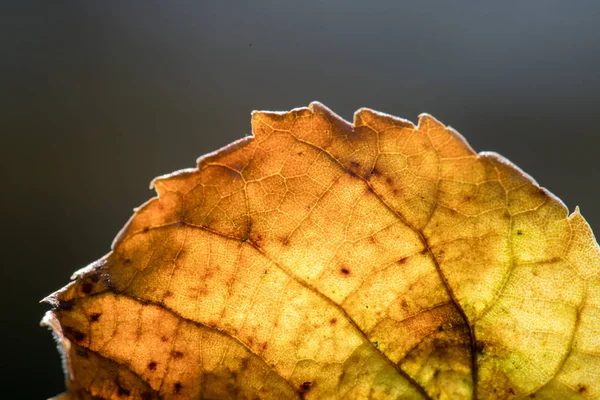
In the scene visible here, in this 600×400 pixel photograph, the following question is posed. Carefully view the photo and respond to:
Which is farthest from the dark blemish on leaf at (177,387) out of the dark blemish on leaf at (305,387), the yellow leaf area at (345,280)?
the dark blemish on leaf at (305,387)

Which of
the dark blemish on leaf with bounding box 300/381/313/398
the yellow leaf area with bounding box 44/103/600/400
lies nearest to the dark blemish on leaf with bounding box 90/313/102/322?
the yellow leaf area with bounding box 44/103/600/400

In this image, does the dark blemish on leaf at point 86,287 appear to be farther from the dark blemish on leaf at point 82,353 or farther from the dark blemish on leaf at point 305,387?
the dark blemish on leaf at point 305,387

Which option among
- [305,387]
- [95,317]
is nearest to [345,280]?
[305,387]

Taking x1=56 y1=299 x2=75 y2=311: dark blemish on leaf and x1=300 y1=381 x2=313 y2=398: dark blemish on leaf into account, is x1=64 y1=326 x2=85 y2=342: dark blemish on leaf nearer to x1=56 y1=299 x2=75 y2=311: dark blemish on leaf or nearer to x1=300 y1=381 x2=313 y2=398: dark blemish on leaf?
x1=56 y1=299 x2=75 y2=311: dark blemish on leaf

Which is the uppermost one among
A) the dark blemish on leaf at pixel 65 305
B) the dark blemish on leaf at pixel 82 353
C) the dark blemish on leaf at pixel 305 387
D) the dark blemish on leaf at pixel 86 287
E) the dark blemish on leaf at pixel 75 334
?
the dark blemish on leaf at pixel 86 287

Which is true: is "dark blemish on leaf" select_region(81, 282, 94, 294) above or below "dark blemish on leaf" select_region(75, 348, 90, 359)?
above

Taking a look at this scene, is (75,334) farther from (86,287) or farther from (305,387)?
(305,387)

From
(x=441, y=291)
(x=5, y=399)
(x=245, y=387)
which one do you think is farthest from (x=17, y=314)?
(x=441, y=291)

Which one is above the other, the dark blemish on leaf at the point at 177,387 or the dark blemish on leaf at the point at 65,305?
the dark blemish on leaf at the point at 65,305
